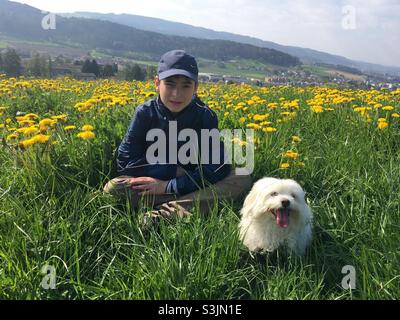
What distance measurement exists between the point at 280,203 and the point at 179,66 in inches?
58.5

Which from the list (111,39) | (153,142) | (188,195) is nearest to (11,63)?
(153,142)

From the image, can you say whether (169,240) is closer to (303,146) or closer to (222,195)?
(222,195)

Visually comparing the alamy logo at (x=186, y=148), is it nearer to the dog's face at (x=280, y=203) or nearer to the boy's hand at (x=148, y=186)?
the boy's hand at (x=148, y=186)

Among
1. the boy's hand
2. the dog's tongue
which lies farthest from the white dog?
the boy's hand

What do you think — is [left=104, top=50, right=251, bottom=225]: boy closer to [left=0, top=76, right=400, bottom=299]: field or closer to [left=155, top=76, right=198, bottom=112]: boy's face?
[left=155, top=76, right=198, bottom=112]: boy's face

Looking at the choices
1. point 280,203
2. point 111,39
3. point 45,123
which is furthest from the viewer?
point 111,39

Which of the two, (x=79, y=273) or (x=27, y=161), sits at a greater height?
(x=27, y=161)

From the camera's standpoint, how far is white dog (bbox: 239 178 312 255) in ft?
8.16

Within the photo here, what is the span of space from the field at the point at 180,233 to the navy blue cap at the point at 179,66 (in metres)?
0.85

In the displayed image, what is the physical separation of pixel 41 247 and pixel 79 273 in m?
0.31

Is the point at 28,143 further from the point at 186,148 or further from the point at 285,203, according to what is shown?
the point at 285,203

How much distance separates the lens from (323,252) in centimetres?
257

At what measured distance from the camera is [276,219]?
2543 millimetres
